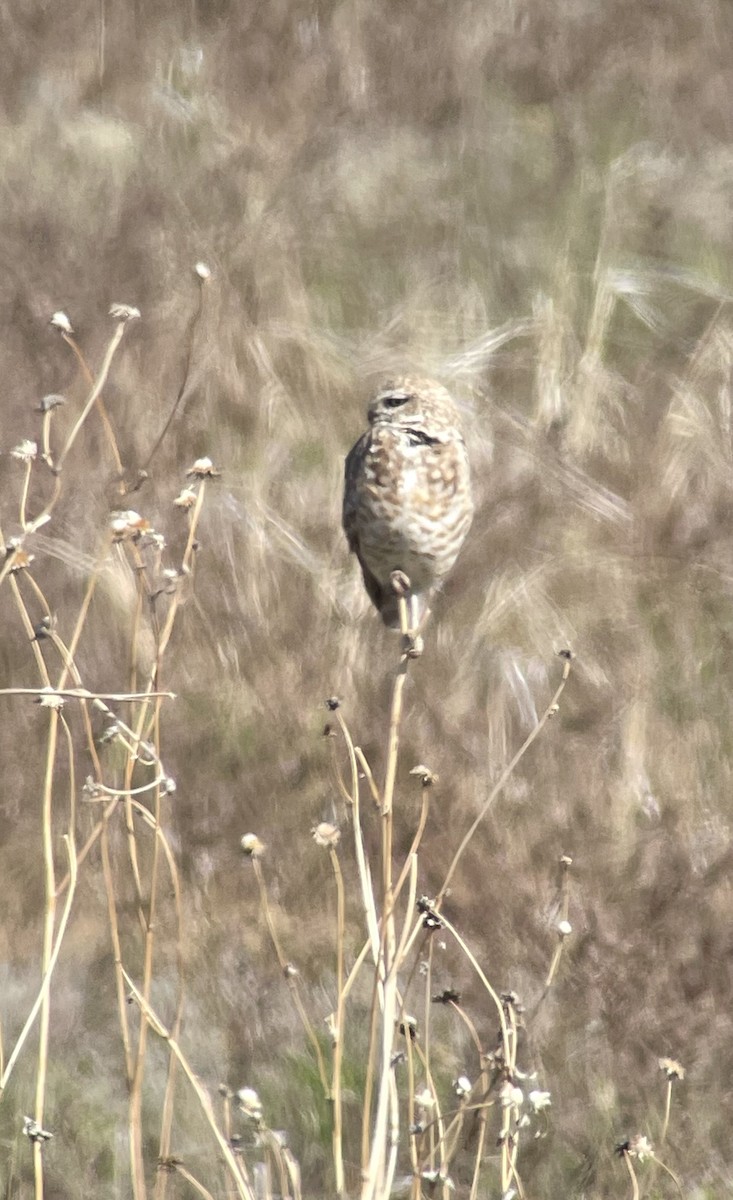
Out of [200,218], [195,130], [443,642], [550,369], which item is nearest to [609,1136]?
[443,642]

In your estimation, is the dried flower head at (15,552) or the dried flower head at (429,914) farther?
the dried flower head at (429,914)

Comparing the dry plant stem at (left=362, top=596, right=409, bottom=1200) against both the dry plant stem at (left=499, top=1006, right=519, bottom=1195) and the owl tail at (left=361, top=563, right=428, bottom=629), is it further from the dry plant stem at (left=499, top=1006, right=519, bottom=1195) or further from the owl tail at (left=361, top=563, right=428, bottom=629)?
the owl tail at (left=361, top=563, right=428, bottom=629)

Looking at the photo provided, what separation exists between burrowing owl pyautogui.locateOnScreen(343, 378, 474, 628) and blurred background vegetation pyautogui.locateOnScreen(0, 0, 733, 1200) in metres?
0.84

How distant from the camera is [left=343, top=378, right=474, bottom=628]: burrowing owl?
315 cm

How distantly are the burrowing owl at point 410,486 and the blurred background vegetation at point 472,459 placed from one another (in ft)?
2.75

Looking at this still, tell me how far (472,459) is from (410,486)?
117 centimetres

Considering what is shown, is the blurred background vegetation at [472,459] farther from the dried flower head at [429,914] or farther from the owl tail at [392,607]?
the dried flower head at [429,914]

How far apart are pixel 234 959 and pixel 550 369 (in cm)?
178

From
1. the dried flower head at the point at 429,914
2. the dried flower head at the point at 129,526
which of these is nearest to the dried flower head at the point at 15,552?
the dried flower head at the point at 129,526

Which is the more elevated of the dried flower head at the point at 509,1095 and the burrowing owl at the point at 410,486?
the burrowing owl at the point at 410,486

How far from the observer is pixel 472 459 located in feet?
14.1

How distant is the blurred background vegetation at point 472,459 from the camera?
144 inches

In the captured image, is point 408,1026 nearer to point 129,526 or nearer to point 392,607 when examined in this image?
point 129,526

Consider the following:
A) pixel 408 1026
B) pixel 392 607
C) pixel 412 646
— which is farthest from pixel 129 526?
pixel 392 607
